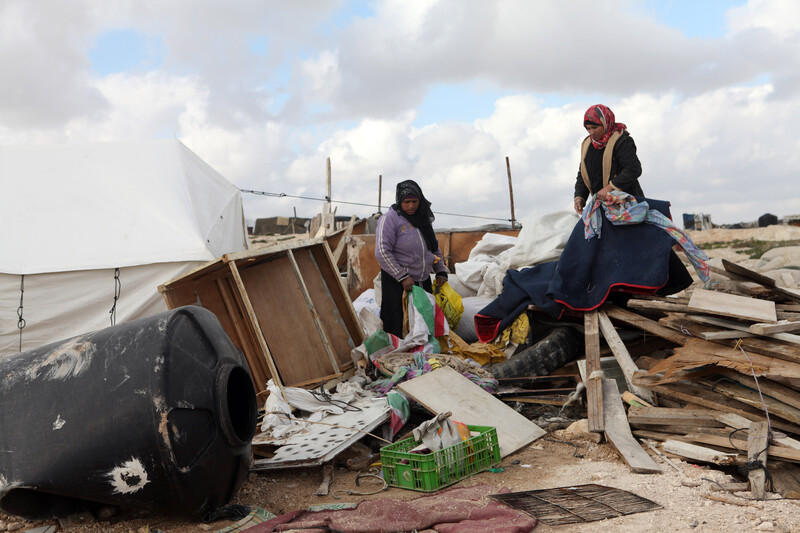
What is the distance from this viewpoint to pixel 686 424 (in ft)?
14.8

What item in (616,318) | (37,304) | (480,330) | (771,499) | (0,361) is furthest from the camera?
(37,304)

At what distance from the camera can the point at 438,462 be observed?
13.1ft

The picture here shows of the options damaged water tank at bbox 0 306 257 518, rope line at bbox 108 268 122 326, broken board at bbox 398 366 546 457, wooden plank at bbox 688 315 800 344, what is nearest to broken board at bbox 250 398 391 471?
broken board at bbox 398 366 546 457

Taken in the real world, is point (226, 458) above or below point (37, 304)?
below

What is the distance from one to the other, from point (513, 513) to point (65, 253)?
22.8 ft

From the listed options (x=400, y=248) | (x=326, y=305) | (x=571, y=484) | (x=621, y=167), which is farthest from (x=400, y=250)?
(x=571, y=484)

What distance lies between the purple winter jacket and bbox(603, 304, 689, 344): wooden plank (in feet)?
5.79

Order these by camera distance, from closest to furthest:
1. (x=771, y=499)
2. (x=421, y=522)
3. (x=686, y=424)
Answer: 1. (x=421, y=522)
2. (x=771, y=499)
3. (x=686, y=424)

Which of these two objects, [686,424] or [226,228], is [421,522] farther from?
[226,228]

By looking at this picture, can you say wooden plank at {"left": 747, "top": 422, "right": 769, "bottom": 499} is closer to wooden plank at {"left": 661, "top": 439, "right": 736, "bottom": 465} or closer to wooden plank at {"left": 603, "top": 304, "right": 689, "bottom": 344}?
wooden plank at {"left": 661, "top": 439, "right": 736, "bottom": 465}

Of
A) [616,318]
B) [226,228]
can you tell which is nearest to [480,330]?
[616,318]

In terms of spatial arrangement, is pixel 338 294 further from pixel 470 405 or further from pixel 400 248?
pixel 470 405

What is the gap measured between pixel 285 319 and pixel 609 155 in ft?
10.7

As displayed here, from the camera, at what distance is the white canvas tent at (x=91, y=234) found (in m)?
8.16
